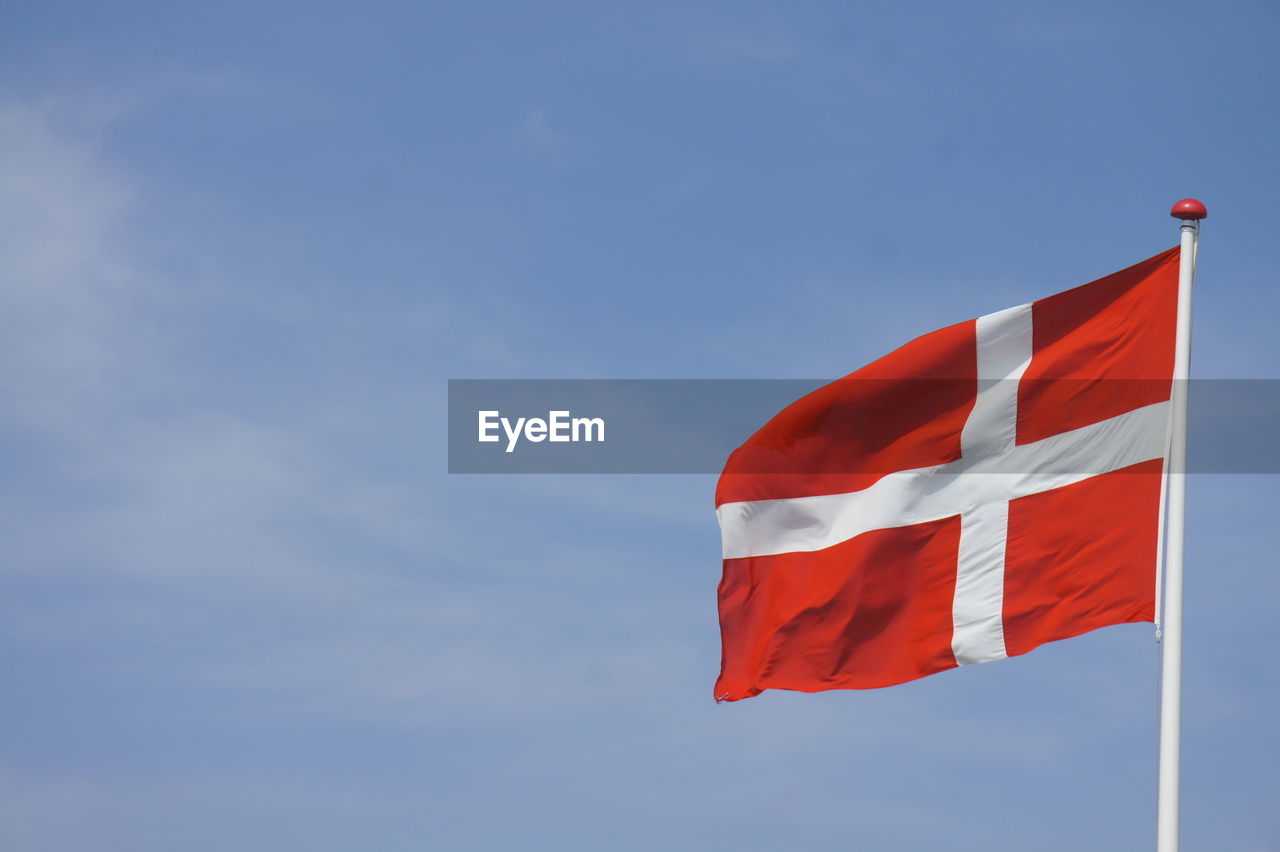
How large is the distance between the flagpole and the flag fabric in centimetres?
62

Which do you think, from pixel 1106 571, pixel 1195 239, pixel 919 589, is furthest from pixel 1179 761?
pixel 1195 239

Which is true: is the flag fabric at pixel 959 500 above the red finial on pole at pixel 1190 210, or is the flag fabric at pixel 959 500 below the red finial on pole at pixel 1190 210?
below

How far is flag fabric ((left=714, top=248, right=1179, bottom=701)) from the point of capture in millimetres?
14820

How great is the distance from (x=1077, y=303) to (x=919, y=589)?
128 inches

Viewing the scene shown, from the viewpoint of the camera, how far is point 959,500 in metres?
15.8

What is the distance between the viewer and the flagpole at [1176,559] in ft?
41.6

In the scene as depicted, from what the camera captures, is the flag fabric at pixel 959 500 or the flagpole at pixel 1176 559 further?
the flag fabric at pixel 959 500

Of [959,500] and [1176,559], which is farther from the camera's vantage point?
[959,500]

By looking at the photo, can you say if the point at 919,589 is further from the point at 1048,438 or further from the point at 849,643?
the point at 1048,438

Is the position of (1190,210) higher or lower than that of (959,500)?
higher

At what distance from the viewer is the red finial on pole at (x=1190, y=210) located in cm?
1412

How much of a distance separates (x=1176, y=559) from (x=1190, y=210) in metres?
3.23

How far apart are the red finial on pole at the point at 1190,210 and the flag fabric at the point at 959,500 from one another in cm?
72

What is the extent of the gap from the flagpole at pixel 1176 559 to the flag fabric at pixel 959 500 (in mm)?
619
